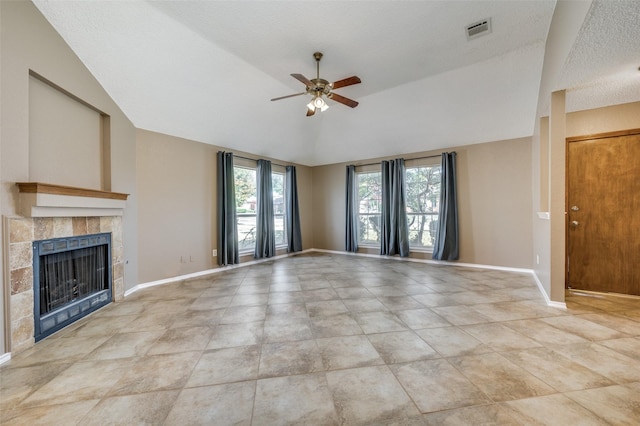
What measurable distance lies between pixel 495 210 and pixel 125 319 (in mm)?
→ 5966

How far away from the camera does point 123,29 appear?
108 inches

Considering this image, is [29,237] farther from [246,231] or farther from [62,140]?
[246,231]

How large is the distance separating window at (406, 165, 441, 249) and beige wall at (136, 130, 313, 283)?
4.24 meters

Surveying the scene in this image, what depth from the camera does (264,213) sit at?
5.67 meters

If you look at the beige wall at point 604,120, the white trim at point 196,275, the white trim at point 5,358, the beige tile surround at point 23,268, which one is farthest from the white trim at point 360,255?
the beige wall at point 604,120

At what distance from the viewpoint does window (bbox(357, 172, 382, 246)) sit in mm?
6414

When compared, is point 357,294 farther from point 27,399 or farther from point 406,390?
point 27,399

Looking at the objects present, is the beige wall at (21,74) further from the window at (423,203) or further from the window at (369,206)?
the window at (423,203)

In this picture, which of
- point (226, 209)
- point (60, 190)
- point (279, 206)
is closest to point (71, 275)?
point (60, 190)

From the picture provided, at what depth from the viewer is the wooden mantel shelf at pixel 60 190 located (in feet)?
7.10

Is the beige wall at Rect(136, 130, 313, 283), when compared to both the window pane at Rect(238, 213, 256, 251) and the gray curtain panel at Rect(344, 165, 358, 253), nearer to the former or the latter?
the window pane at Rect(238, 213, 256, 251)

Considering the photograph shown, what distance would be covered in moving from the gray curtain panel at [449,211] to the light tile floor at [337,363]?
1773 millimetres

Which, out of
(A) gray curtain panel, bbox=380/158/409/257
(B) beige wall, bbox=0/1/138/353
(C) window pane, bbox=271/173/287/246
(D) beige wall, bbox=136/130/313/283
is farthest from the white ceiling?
(C) window pane, bbox=271/173/287/246

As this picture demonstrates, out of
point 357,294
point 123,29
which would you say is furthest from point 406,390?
point 123,29
